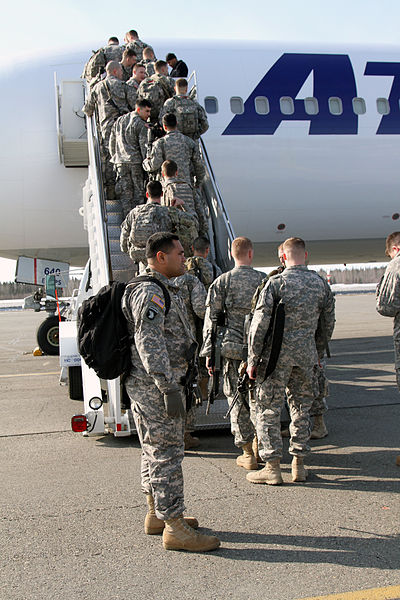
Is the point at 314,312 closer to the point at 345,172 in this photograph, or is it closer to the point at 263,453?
the point at 263,453

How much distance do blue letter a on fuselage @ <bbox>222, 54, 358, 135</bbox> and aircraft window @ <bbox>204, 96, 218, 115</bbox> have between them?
0.39 metres

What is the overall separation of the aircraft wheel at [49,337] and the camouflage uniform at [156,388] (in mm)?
8038

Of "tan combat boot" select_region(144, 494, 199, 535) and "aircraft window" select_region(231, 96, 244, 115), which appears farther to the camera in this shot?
"aircraft window" select_region(231, 96, 244, 115)

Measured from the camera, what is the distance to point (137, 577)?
10.5ft

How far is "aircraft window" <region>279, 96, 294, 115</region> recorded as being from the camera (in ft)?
38.4

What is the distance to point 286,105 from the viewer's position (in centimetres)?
1173

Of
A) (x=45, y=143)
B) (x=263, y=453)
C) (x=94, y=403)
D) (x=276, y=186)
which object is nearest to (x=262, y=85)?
(x=276, y=186)

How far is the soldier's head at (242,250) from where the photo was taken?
208 inches

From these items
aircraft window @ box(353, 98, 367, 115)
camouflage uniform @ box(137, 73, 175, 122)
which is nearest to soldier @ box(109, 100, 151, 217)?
camouflage uniform @ box(137, 73, 175, 122)

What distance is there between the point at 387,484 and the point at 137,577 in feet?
7.24

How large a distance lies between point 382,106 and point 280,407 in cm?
950

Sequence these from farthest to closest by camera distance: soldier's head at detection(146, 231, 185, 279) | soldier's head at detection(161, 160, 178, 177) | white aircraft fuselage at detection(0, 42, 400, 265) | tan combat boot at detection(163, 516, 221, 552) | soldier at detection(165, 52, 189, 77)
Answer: white aircraft fuselage at detection(0, 42, 400, 265), soldier at detection(165, 52, 189, 77), soldier's head at detection(161, 160, 178, 177), soldier's head at detection(146, 231, 185, 279), tan combat boot at detection(163, 516, 221, 552)

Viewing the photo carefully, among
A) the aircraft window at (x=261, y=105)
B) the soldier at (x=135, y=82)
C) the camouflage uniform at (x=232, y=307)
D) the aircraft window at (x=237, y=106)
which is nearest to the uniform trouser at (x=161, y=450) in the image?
the camouflage uniform at (x=232, y=307)

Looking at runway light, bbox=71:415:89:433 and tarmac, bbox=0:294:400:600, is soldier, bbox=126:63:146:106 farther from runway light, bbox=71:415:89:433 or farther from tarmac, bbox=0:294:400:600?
runway light, bbox=71:415:89:433
